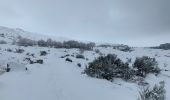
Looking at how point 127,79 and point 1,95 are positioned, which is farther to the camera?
point 127,79

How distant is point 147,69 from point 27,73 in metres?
8.64

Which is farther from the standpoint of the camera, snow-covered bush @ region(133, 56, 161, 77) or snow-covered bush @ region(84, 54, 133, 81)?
snow-covered bush @ region(133, 56, 161, 77)

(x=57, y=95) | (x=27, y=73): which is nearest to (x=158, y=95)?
(x=57, y=95)

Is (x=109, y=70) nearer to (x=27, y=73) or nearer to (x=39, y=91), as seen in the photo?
(x=27, y=73)

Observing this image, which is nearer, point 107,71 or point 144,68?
point 107,71

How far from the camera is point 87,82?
14.4 metres

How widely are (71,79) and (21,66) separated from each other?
4.47 meters

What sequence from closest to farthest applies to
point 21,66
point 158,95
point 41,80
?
point 158,95 < point 41,80 < point 21,66

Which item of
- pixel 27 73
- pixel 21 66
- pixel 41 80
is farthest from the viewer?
pixel 21 66

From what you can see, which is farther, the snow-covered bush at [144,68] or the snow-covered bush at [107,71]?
the snow-covered bush at [144,68]

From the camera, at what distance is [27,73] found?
53.2 feet

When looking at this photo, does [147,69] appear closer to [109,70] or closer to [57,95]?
[109,70]

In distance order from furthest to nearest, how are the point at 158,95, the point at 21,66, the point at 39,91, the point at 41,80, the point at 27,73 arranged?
the point at 21,66
the point at 27,73
the point at 41,80
the point at 39,91
the point at 158,95

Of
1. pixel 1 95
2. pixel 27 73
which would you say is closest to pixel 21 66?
pixel 27 73
